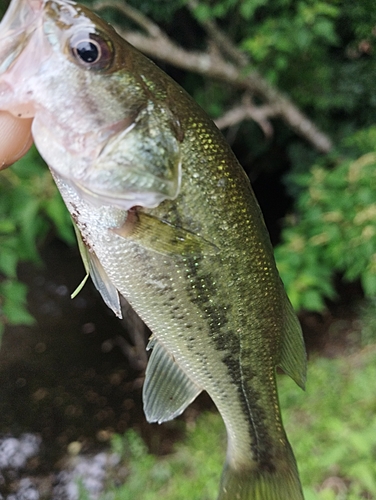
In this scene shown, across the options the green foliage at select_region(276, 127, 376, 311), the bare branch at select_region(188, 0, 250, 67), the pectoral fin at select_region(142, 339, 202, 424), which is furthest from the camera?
the bare branch at select_region(188, 0, 250, 67)

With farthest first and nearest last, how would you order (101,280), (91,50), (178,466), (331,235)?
(331,235) < (178,466) < (101,280) < (91,50)

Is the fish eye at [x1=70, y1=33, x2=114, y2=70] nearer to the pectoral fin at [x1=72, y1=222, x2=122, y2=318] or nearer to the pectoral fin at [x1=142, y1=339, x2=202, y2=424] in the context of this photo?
the pectoral fin at [x1=72, y1=222, x2=122, y2=318]

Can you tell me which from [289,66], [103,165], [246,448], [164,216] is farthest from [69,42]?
[289,66]

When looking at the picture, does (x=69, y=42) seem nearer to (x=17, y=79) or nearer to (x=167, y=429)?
(x=17, y=79)

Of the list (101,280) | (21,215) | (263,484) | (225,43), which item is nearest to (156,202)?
(101,280)

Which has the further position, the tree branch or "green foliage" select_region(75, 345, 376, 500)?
the tree branch

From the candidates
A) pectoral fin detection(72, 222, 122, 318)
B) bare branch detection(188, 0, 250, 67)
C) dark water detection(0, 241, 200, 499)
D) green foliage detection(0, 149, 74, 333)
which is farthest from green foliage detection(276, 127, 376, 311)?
pectoral fin detection(72, 222, 122, 318)

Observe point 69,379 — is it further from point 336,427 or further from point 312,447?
point 336,427
